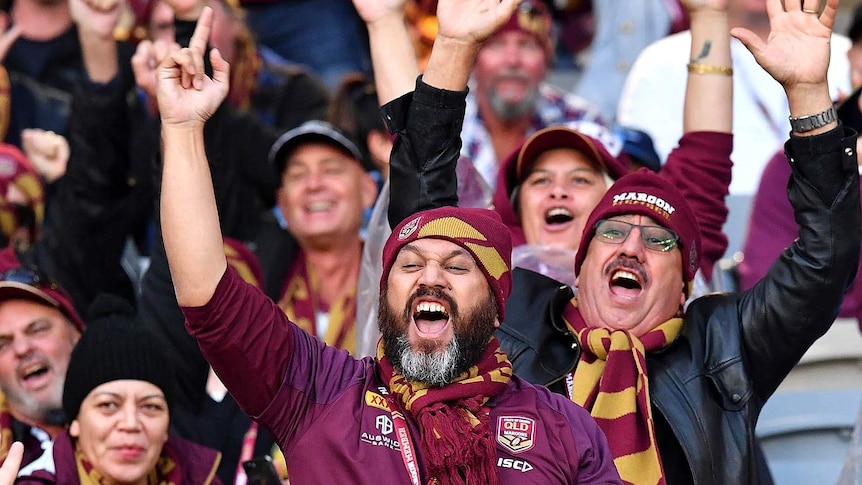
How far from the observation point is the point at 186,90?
4461mm

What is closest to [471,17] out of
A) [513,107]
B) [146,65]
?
[146,65]

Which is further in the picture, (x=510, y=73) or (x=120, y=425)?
(x=510, y=73)

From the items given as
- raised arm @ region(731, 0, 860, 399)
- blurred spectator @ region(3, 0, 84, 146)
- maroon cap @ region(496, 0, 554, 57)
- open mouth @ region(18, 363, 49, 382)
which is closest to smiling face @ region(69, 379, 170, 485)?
open mouth @ region(18, 363, 49, 382)

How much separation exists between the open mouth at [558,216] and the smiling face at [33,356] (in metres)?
1.82

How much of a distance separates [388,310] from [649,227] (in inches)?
43.5

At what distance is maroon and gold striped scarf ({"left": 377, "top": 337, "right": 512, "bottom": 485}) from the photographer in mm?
4258

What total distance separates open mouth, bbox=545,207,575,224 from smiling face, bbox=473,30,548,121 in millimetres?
1885

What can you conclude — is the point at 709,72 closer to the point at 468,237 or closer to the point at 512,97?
the point at 468,237

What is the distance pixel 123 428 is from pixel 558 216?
1.80m

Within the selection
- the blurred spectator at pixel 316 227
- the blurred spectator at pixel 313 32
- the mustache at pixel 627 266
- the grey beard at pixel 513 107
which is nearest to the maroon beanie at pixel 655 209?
the mustache at pixel 627 266

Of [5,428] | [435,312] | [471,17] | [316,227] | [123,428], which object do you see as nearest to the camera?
[435,312]

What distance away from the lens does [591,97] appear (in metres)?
9.40

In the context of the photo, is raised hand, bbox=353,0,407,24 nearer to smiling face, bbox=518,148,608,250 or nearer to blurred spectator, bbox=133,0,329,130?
smiling face, bbox=518,148,608,250

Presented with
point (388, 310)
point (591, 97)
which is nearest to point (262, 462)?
point (388, 310)
